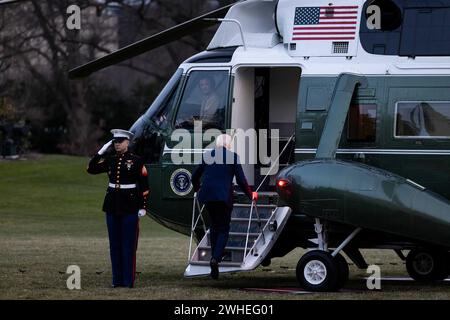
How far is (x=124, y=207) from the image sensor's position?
13180 mm

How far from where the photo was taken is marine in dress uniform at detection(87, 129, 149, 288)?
13164 millimetres

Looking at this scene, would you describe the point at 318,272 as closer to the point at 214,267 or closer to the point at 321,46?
the point at 214,267

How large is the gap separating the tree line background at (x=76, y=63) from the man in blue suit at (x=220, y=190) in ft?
97.7

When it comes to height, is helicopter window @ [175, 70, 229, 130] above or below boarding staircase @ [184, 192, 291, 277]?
above

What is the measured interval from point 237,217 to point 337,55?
7.79 ft

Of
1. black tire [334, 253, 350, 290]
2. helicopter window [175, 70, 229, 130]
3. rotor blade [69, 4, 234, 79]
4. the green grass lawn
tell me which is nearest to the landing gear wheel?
the green grass lawn

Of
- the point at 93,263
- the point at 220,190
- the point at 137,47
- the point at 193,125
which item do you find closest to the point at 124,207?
the point at 220,190

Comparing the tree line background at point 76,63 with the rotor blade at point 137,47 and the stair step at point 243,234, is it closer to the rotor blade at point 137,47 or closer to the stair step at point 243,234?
the rotor blade at point 137,47

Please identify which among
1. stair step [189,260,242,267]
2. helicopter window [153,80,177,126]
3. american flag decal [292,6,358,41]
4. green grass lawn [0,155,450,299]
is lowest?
green grass lawn [0,155,450,299]

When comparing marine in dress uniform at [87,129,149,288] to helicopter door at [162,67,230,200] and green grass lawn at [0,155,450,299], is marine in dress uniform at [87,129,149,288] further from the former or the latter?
helicopter door at [162,67,230,200]

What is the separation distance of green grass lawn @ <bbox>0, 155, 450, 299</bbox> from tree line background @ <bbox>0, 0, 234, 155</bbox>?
10230 mm

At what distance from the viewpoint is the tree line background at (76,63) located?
4475 cm
